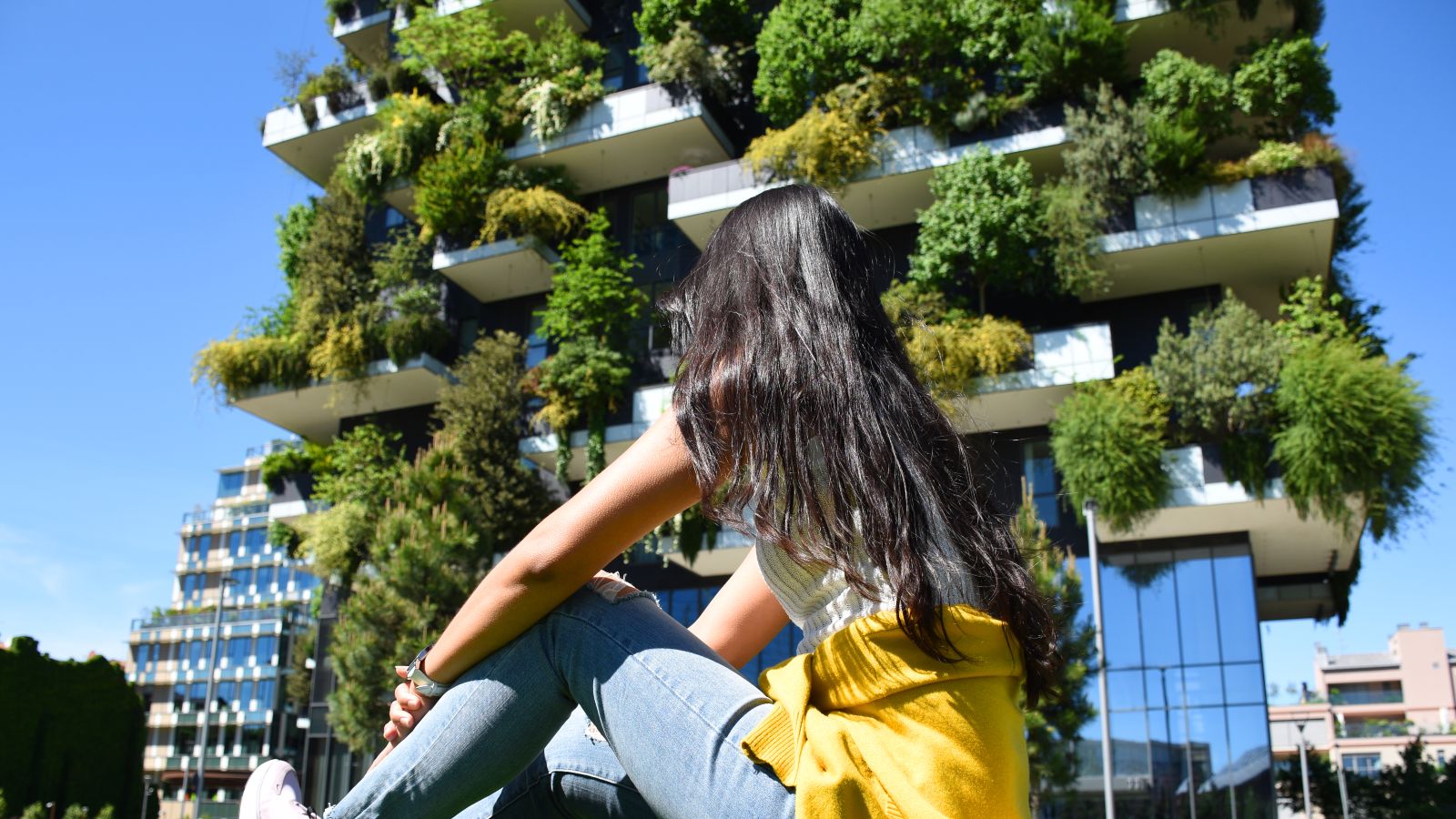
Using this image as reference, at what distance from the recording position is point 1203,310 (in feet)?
56.3

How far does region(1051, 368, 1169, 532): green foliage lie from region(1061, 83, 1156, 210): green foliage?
3023 mm

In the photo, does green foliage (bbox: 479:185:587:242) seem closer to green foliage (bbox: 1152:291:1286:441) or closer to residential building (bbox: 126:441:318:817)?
green foliage (bbox: 1152:291:1286:441)

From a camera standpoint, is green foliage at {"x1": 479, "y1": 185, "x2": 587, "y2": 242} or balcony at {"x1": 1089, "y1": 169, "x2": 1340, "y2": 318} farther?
green foliage at {"x1": 479, "y1": 185, "x2": 587, "y2": 242}

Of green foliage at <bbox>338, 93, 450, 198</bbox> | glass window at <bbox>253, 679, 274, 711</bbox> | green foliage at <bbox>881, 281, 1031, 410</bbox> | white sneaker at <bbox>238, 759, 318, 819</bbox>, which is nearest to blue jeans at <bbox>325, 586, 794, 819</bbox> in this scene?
white sneaker at <bbox>238, 759, 318, 819</bbox>

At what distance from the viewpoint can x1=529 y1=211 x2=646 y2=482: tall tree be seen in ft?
63.4

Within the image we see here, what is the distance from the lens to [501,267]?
71.1 feet

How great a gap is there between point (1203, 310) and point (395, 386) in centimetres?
1463

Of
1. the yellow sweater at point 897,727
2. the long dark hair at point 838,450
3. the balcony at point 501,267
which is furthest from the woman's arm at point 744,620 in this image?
the balcony at point 501,267

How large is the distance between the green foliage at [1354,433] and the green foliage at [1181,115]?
3.24 meters

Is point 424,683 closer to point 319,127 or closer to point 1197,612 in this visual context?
point 1197,612

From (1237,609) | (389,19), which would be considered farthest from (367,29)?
(1237,609)

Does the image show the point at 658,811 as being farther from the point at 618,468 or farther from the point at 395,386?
the point at 395,386

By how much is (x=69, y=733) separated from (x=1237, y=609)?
21.5 m

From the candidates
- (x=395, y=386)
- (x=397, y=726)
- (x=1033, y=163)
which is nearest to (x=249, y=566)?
(x=395, y=386)
